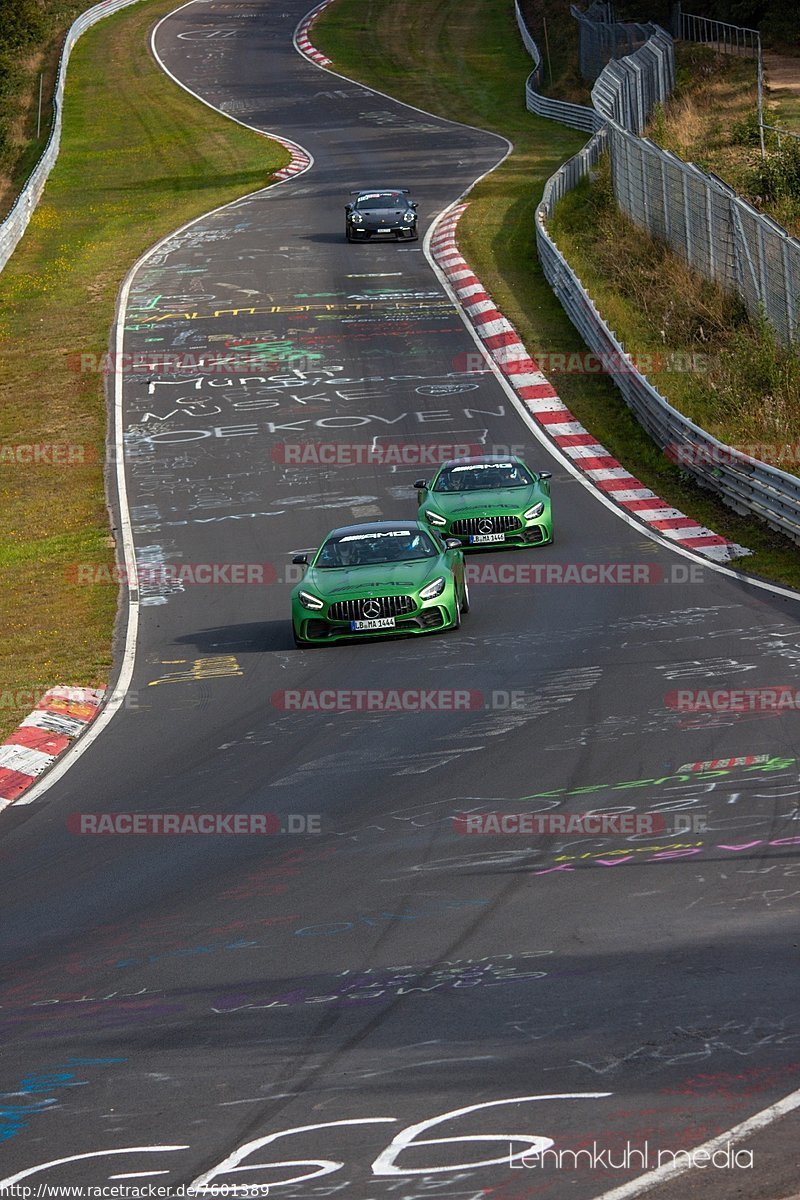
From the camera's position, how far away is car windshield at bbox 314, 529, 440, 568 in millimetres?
18922

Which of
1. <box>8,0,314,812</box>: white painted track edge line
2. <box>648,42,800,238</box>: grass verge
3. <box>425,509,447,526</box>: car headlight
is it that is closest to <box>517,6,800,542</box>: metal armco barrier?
<box>648,42,800,238</box>: grass verge

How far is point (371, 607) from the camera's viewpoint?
17.9 m

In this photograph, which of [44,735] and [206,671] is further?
[206,671]

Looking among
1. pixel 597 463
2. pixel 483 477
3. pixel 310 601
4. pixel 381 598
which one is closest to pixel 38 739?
pixel 310 601

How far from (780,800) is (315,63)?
72.4m

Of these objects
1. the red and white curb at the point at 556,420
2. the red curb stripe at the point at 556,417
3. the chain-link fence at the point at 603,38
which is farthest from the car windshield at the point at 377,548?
the chain-link fence at the point at 603,38

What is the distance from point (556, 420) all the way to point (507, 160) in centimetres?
2692

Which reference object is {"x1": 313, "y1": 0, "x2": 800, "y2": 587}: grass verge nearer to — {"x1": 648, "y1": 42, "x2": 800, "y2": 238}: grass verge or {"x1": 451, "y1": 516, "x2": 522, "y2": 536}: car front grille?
{"x1": 451, "y1": 516, "x2": 522, "y2": 536}: car front grille

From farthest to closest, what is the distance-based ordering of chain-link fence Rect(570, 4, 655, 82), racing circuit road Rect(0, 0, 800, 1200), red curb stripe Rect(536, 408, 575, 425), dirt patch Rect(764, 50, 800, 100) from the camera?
chain-link fence Rect(570, 4, 655, 82) < dirt patch Rect(764, 50, 800, 100) < red curb stripe Rect(536, 408, 575, 425) < racing circuit road Rect(0, 0, 800, 1200)

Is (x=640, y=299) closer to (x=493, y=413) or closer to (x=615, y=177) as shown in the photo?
(x=493, y=413)

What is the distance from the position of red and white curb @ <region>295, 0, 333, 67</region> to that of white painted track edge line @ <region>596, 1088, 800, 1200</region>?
75961 mm

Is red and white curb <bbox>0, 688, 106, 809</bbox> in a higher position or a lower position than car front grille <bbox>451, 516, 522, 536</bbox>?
higher

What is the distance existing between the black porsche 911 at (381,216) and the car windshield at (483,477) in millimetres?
22735

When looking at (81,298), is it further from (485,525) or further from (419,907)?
(419,907)
